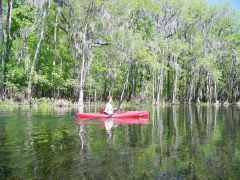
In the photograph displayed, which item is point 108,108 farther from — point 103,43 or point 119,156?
point 103,43

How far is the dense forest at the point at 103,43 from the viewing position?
31.5 meters

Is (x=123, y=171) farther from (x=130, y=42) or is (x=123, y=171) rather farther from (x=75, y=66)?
(x=75, y=66)

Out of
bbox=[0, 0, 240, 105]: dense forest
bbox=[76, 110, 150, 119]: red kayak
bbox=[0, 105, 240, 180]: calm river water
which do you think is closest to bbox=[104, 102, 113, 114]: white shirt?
bbox=[76, 110, 150, 119]: red kayak

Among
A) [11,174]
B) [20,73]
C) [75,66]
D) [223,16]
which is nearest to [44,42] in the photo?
[75,66]

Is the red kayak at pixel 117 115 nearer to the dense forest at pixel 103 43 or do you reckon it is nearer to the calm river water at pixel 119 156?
the calm river water at pixel 119 156

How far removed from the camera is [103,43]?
121ft

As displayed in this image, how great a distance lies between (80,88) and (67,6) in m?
8.72

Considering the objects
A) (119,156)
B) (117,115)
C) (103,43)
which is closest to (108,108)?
(117,115)

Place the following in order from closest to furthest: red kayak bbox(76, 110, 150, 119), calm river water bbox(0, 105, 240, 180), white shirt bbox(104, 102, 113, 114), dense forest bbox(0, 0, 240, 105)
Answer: calm river water bbox(0, 105, 240, 180)
red kayak bbox(76, 110, 150, 119)
white shirt bbox(104, 102, 113, 114)
dense forest bbox(0, 0, 240, 105)

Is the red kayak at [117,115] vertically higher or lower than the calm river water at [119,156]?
higher

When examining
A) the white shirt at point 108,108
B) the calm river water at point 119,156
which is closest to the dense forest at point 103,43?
the white shirt at point 108,108

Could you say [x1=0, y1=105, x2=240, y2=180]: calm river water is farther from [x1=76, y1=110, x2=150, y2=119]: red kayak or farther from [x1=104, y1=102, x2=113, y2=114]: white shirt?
[x1=104, y1=102, x2=113, y2=114]: white shirt

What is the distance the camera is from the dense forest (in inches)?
1241

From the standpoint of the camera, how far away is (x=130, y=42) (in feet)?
114
